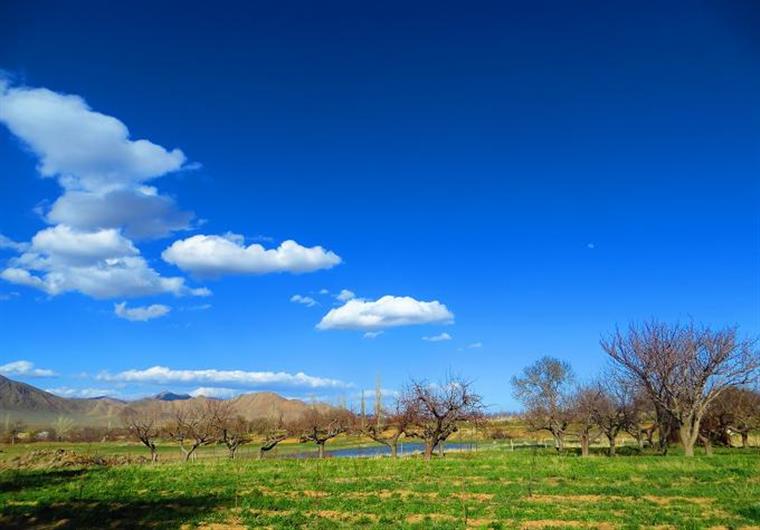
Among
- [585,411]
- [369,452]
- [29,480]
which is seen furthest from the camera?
[369,452]

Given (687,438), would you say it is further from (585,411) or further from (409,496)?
(409,496)

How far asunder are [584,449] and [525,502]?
28153mm

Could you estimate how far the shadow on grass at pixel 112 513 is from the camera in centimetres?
1570

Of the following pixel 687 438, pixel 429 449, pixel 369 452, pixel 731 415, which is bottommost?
pixel 369 452

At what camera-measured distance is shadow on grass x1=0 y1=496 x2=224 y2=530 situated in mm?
15695

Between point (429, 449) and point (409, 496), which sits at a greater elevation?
point (409, 496)

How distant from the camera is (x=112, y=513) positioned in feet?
56.4

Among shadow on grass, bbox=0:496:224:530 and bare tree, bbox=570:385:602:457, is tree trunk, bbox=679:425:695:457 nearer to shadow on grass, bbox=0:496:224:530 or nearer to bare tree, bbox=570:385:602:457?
bare tree, bbox=570:385:602:457

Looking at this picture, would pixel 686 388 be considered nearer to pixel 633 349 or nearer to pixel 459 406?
pixel 633 349

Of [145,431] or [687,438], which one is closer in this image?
[687,438]

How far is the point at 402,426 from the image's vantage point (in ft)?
151

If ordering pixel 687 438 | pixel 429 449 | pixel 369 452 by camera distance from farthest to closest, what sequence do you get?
pixel 369 452 → pixel 429 449 → pixel 687 438

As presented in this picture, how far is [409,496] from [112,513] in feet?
31.6

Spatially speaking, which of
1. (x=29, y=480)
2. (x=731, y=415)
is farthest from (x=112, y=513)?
(x=731, y=415)
